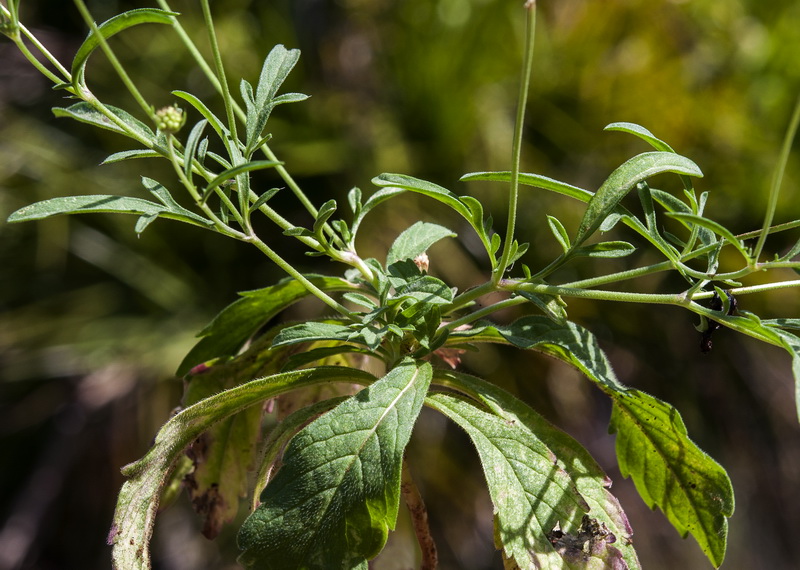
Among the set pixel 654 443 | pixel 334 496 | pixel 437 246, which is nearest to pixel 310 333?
pixel 334 496

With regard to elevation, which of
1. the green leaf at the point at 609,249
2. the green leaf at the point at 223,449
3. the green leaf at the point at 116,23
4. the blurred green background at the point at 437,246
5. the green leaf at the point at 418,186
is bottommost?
the blurred green background at the point at 437,246

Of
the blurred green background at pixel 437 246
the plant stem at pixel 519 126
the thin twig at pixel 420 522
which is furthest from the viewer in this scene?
the blurred green background at pixel 437 246

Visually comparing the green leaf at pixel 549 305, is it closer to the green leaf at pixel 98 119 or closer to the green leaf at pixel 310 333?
the green leaf at pixel 310 333

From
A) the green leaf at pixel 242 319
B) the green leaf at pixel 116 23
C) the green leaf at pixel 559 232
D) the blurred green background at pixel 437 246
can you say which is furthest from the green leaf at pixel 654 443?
the blurred green background at pixel 437 246

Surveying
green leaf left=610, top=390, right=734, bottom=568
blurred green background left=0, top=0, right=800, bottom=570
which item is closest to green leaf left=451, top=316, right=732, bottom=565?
green leaf left=610, top=390, right=734, bottom=568

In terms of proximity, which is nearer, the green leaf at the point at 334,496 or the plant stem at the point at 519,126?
the plant stem at the point at 519,126

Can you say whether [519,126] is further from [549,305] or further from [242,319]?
[242,319]
